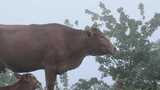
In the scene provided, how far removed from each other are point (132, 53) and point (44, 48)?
13.3m

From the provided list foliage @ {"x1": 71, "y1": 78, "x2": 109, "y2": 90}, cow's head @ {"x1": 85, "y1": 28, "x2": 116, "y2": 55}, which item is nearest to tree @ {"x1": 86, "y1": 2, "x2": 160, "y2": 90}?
foliage @ {"x1": 71, "y1": 78, "x2": 109, "y2": 90}

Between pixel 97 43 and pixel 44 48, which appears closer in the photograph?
pixel 44 48

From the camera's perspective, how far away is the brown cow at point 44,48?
772cm

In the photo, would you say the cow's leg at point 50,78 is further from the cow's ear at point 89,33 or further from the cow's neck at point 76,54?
the cow's ear at point 89,33

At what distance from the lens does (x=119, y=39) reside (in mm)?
22250

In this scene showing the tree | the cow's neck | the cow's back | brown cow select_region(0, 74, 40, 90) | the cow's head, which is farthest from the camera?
the tree

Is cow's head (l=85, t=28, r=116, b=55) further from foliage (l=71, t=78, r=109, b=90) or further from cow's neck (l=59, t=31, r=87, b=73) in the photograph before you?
foliage (l=71, t=78, r=109, b=90)

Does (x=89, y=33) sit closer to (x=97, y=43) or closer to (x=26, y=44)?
(x=97, y=43)

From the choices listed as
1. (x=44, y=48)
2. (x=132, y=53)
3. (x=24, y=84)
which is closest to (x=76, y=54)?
(x=44, y=48)

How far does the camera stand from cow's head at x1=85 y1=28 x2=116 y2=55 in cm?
827

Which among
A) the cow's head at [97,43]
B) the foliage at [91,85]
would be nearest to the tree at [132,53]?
the foliage at [91,85]

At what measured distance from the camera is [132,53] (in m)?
20.8

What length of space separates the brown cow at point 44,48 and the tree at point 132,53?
958 cm

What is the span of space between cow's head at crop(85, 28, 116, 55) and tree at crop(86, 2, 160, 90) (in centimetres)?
929
